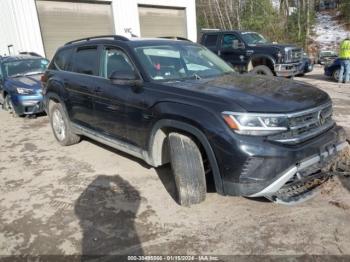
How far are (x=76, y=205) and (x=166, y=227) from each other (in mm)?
1226

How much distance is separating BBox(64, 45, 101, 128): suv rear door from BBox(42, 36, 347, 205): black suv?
3 centimetres

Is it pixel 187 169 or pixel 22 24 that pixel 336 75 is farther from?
pixel 22 24

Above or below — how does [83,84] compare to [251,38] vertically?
below

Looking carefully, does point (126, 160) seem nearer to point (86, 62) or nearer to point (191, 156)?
point (86, 62)

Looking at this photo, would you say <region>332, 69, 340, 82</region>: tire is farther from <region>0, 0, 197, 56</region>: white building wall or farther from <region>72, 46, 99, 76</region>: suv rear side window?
<region>0, 0, 197, 56</region>: white building wall

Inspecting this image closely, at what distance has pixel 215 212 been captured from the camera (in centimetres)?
352

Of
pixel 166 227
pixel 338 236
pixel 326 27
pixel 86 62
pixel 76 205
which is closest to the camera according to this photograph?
pixel 338 236

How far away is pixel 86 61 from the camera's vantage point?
5039 mm

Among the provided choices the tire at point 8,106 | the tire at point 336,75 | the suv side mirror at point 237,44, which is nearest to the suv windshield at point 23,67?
the tire at point 8,106

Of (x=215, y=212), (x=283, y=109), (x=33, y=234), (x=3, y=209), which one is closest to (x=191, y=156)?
(x=215, y=212)

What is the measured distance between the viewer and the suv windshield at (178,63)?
399 cm

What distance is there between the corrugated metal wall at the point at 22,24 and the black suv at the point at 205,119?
33.3 ft

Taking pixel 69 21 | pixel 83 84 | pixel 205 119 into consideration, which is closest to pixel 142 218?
pixel 205 119

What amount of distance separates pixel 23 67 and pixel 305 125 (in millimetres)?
8922
